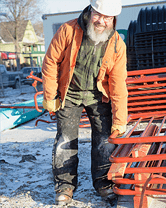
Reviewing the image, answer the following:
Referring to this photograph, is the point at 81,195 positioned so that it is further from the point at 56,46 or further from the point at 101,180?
the point at 56,46

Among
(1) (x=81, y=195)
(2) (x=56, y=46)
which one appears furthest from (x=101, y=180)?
(2) (x=56, y=46)

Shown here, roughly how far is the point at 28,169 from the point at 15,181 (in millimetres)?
382

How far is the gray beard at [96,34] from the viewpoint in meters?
2.29

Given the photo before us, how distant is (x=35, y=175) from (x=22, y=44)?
43022 millimetres

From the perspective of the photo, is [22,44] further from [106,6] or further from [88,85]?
[106,6]

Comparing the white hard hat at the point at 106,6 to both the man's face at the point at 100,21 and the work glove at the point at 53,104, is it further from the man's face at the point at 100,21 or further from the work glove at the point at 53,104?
the work glove at the point at 53,104

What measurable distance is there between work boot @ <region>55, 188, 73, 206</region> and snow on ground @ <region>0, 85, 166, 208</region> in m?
0.06

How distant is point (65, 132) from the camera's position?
103 inches

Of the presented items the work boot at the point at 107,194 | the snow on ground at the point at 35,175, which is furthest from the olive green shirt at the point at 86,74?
the snow on ground at the point at 35,175

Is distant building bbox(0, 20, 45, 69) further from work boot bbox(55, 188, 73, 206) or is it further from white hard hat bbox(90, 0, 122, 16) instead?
white hard hat bbox(90, 0, 122, 16)

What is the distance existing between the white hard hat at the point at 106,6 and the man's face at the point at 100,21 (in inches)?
2.2

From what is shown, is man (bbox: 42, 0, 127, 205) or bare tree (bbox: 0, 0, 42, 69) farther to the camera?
bare tree (bbox: 0, 0, 42, 69)

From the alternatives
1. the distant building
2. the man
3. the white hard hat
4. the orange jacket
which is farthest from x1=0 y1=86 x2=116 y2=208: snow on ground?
the distant building

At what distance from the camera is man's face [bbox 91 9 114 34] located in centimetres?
223
